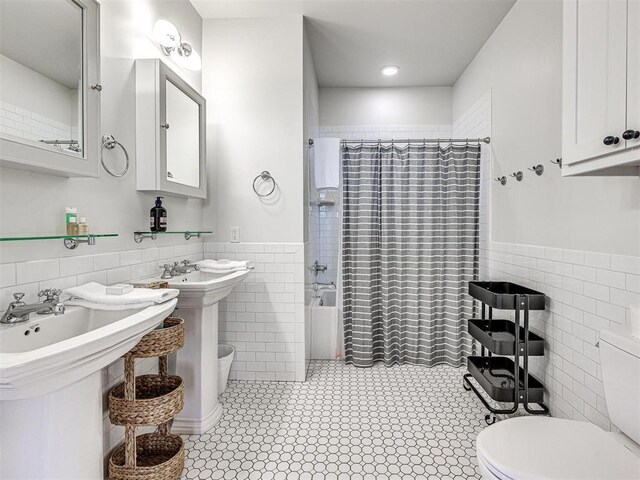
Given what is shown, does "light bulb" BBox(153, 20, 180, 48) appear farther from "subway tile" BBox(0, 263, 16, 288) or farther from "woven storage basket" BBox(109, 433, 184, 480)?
"woven storage basket" BBox(109, 433, 184, 480)

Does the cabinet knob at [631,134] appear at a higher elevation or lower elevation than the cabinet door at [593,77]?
lower

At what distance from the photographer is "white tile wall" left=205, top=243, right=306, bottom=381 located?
2.75 m

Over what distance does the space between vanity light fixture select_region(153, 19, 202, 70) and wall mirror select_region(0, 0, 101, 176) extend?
67 centimetres

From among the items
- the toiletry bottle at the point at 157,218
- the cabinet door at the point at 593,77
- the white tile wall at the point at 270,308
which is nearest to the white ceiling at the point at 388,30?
the cabinet door at the point at 593,77

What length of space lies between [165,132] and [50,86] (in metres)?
0.72

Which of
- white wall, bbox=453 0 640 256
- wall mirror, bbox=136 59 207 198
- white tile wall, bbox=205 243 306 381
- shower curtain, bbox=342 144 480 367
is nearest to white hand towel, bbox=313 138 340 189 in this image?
shower curtain, bbox=342 144 480 367

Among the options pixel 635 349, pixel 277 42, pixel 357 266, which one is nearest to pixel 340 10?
pixel 277 42

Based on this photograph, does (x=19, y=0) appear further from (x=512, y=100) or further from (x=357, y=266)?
(x=512, y=100)

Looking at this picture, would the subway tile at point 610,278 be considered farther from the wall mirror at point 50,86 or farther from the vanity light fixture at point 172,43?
the vanity light fixture at point 172,43

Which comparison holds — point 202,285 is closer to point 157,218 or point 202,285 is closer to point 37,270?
point 157,218

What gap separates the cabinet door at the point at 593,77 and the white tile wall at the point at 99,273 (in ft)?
6.77

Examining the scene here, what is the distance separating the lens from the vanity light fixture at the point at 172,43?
83.4 inches

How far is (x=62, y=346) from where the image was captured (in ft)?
3.00

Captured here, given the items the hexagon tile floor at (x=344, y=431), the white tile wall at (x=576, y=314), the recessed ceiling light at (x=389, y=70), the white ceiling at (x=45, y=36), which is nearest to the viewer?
the white ceiling at (x=45, y=36)
